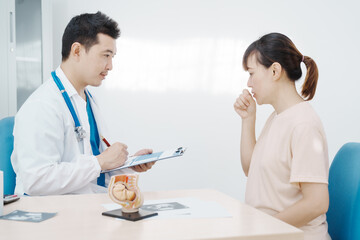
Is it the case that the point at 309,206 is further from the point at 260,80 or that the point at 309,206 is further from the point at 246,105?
the point at 246,105

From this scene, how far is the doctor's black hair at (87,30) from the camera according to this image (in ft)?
6.33

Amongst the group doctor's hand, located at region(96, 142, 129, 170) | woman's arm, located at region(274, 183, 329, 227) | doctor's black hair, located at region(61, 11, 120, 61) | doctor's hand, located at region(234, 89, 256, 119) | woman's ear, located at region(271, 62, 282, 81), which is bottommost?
woman's arm, located at region(274, 183, 329, 227)

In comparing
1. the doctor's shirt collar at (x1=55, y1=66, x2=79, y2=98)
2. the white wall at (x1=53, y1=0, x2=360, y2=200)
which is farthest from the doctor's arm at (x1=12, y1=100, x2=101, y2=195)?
the white wall at (x1=53, y1=0, x2=360, y2=200)

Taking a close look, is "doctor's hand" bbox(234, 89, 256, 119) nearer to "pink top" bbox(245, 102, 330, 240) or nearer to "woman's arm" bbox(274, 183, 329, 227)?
"pink top" bbox(245, 102, 330, 240)

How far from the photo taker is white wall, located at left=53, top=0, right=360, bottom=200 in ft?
11.9

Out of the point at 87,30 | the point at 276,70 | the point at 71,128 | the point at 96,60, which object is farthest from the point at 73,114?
the point at 276,70

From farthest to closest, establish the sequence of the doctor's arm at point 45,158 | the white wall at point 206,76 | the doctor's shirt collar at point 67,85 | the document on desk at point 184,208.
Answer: the white wall at point 206,76 < the doctor's shirt collar at point 67,85 < the doctor's arm at point 45,158 < the document on desk at point 184,208

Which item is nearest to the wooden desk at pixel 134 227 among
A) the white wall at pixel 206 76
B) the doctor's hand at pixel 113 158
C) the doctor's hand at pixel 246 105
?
the doctor's hand at pixel 113 158

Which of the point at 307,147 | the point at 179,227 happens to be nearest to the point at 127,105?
the point at 307,147

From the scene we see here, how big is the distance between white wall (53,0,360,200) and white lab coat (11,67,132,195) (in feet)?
6.06

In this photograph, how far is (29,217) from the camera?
1114 mm

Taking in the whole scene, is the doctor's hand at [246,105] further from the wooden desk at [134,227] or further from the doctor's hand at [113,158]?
the wooden desk at [134,227]

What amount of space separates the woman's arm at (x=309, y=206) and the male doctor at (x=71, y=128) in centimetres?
68

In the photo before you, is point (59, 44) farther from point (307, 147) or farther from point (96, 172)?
point (307, 147)
